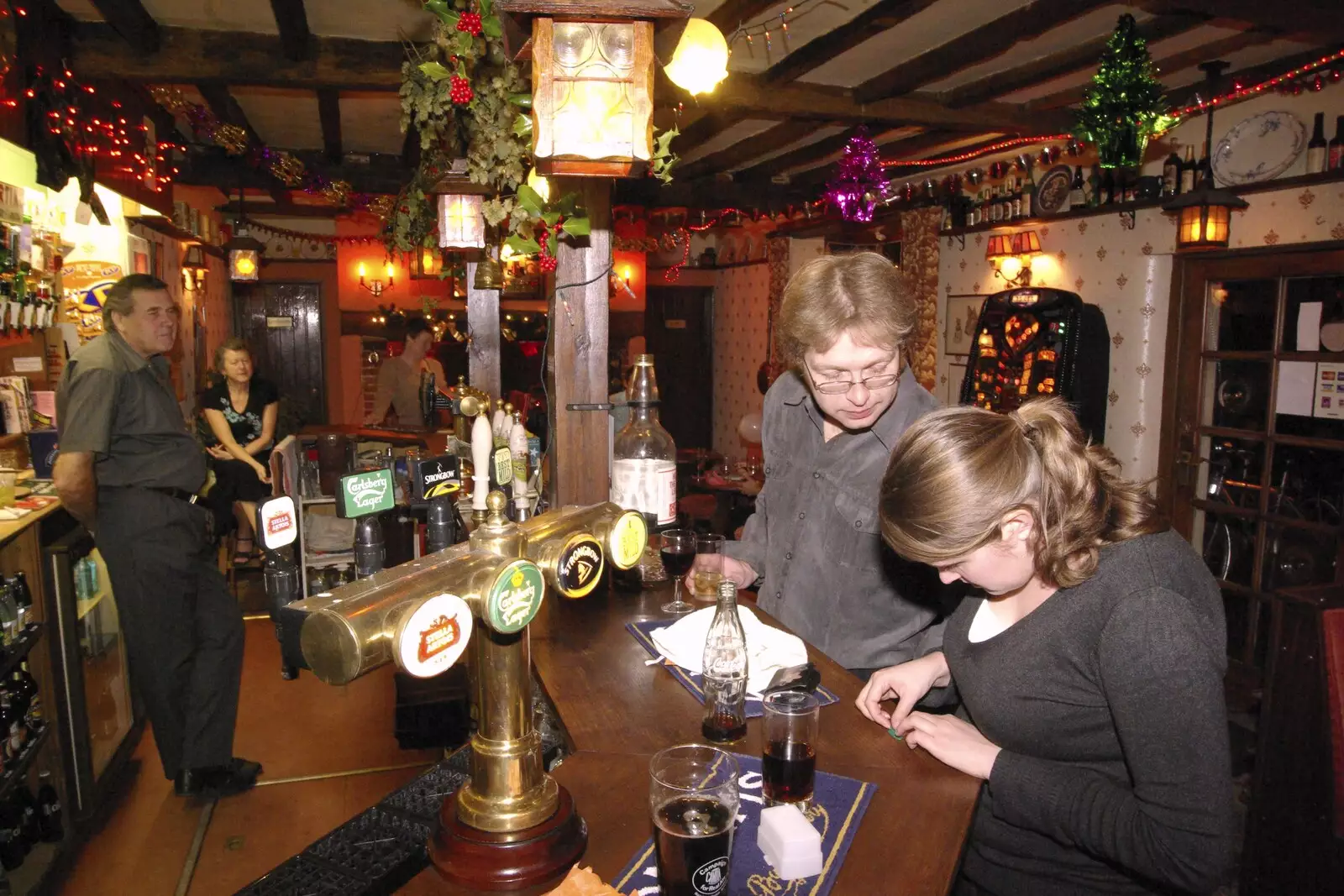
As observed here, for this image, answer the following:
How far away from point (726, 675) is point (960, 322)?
647 cm

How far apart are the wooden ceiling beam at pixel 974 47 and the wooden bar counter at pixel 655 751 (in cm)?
352

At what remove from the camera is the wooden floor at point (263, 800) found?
2.89m

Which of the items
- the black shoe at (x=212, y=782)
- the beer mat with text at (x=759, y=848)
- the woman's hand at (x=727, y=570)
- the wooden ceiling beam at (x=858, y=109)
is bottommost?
the black shoe at (x=212, y=782)

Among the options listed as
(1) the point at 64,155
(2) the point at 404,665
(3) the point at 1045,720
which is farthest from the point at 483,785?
(1) the point at 64,155

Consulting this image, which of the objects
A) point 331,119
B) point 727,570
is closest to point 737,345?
point 331,119

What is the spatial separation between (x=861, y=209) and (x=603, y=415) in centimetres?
477

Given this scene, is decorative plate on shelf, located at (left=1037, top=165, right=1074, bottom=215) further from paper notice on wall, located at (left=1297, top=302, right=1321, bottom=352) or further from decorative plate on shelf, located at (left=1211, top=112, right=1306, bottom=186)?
paper notice on wall, located at (left=1297, top=302, right=1321, bottom=352)

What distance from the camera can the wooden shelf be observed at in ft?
19.6

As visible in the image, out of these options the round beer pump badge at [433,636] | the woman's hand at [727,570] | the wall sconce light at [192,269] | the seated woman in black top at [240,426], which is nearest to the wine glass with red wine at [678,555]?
the woman's hand at [727,570]

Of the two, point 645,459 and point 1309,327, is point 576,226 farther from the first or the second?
point 1309,327

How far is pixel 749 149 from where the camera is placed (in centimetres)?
716

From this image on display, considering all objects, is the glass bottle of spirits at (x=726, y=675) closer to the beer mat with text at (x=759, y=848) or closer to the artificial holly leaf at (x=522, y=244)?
the beer mat with text at (x=759, y=848)

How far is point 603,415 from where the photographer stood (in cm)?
278

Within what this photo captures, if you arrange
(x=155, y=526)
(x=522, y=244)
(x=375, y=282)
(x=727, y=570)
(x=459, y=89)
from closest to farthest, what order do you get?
(x=727, y=570) < (x=459, y=89) < (x=522, y=244) < (x=155, y=526) < (x=375, y=282)
